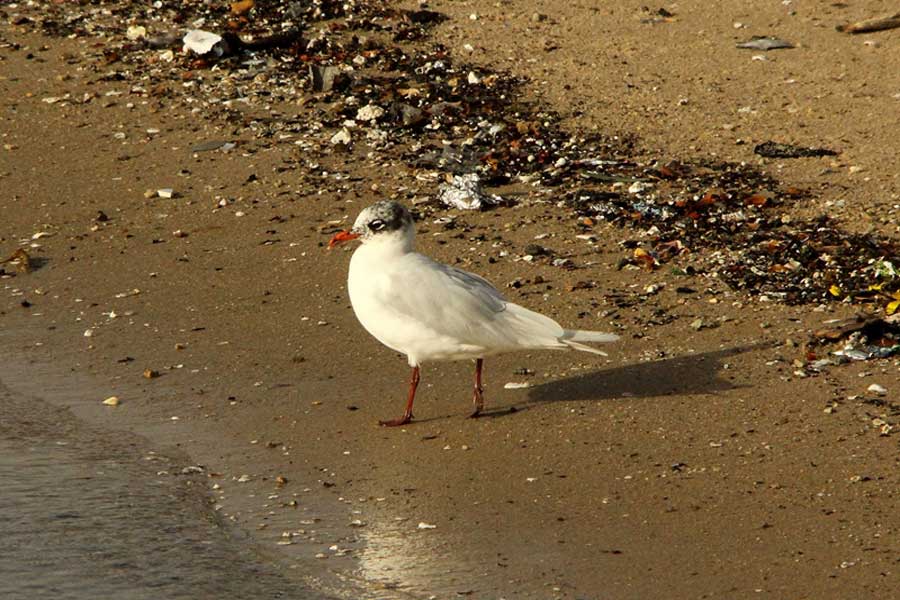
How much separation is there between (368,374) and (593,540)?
202 centimetres

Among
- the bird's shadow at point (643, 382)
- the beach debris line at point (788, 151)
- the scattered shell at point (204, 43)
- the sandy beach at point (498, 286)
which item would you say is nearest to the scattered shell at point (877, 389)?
the sandy beach at point (498, 286)

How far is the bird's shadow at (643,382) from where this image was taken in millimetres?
6438

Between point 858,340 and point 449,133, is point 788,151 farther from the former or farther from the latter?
point 858,340

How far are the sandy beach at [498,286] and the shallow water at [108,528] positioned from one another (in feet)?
0.33

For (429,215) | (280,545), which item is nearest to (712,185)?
(429,215)

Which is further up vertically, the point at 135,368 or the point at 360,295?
the point at 360,295

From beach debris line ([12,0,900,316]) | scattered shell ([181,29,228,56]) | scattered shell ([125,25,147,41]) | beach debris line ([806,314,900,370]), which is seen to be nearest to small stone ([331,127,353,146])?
beach debris line ([12,0,900,316])

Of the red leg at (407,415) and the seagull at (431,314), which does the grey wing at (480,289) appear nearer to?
the seagull at (431,314)

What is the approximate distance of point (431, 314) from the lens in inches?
250

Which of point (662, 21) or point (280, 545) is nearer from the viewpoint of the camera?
point (280, 545)

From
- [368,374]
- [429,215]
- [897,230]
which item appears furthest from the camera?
[429,215]

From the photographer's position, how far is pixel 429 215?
28.1 ft

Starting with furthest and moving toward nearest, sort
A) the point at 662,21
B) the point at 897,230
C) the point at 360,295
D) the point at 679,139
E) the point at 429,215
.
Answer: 1. the point at 662,21
2. the point at 679,139
3. the point at 429,215
4. the point at 897,230
5. the point at 360,295

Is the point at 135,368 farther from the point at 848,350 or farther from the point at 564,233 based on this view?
the point at 848,350
